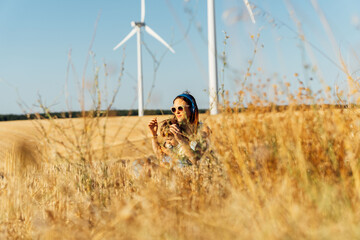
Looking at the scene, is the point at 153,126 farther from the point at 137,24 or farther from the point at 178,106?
the point at 137,24

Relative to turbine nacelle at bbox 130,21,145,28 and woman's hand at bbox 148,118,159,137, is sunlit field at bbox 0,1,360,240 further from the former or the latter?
turbine nacelle at bbox 130,21,145,28

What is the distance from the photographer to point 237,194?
2295 millimetres

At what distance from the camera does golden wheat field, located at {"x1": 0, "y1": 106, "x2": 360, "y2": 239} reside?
1.98 metres

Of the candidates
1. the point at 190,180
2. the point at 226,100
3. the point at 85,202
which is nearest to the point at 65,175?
the point at 85,202

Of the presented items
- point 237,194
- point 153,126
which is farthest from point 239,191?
point 153,126

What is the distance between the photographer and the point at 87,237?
224cm

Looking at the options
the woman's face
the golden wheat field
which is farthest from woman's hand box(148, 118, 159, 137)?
the golden wheat field

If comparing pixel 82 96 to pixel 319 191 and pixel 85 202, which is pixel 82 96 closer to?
pixel 85 202

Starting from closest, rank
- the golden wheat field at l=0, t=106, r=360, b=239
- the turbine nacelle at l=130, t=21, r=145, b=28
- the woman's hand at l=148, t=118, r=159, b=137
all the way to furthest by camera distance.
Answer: the golden wheat field at l=0, t=106, r=360, b=239, the woman's hand at l=148, t=118, r=159, b=137, the turbine nacelle at l=130, t=21, r=145, b=28

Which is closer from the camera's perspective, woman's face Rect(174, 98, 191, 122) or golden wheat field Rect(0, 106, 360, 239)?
golden wheat field Rect(0, 106, 360, 239)

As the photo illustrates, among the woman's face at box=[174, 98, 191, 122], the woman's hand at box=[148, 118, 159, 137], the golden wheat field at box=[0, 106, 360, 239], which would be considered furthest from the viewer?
the woman's face at box=[174, 98, 191, 122]

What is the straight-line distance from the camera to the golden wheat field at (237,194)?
198 cm

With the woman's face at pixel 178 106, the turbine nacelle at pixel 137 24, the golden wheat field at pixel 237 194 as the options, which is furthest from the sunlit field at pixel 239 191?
the turbine nacelle at pixel 137 24

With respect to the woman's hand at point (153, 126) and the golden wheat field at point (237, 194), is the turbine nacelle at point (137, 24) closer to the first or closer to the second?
the woman's hand at point (153, 126)
